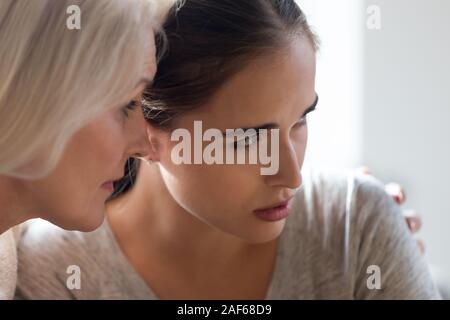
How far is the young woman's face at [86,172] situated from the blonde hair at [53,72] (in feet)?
0.11

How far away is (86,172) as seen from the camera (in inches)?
32.6

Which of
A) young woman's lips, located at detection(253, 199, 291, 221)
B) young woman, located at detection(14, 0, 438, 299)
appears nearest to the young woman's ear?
young woman, located at detection(14, 0, 438, 299)

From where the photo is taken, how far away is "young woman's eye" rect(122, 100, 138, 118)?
84 centimetres

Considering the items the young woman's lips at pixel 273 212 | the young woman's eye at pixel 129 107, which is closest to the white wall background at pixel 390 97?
the young woman's lips at pixel 273 212

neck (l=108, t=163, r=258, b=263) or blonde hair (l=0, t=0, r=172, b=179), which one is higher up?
blonde hair (l=0, t=0, r=172, b=179)

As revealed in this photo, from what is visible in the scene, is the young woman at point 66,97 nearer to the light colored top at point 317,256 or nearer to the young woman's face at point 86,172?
the young woman's face at point 86,172

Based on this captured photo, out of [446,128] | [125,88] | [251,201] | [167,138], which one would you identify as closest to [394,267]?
[251,201]

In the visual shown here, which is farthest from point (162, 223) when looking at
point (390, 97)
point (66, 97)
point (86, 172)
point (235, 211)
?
point (390, 97)

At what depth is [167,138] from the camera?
0.94 m

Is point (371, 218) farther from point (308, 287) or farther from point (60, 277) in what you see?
point (60, 277)

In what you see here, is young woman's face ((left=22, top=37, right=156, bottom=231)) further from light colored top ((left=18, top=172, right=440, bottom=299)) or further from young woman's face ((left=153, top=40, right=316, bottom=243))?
light colored top ((left=18, top=172, right=440, bottom=299))

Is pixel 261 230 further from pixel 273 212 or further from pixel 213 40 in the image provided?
pixel 213 40

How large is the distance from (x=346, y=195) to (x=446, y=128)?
73cm

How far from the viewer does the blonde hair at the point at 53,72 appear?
73cm
